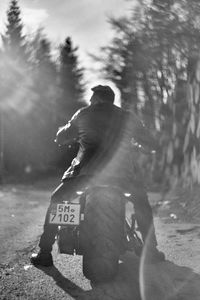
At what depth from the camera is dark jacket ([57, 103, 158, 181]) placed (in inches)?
185

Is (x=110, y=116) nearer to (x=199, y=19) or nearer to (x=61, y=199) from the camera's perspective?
(x=61, y=199)

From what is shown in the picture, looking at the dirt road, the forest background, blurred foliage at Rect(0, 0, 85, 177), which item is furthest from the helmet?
blurred foliage at Rect(0, 0, 85, 177)

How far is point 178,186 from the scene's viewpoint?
50.3ft

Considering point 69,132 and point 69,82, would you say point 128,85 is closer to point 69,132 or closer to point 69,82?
point 69,82

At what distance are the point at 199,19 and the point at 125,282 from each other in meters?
10.2

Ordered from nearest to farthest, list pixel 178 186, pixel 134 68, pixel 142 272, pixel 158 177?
pixel 142 272
pixel 178 186
pixel 158 177
pixel 134 68

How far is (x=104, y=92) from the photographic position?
506 centimetres

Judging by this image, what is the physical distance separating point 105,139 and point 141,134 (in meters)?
0.48

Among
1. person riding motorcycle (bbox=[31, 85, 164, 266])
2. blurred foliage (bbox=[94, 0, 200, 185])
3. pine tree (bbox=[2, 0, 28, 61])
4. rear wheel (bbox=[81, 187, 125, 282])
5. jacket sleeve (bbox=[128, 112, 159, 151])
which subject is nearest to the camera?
rear wheel (bbox=[81, 187, 125, 282])

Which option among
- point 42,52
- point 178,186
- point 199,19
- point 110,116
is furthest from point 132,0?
point 42,52

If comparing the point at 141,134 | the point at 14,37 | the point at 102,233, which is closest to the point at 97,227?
the point at 102,233

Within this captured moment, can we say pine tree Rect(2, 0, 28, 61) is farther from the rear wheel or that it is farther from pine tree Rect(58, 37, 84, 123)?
the rear wheel

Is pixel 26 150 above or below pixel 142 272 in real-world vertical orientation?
above

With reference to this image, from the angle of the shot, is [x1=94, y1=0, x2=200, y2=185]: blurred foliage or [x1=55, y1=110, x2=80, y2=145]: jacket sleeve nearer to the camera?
[x1=55, y1=110, x2=80, y2=145]: jacket sleeve
